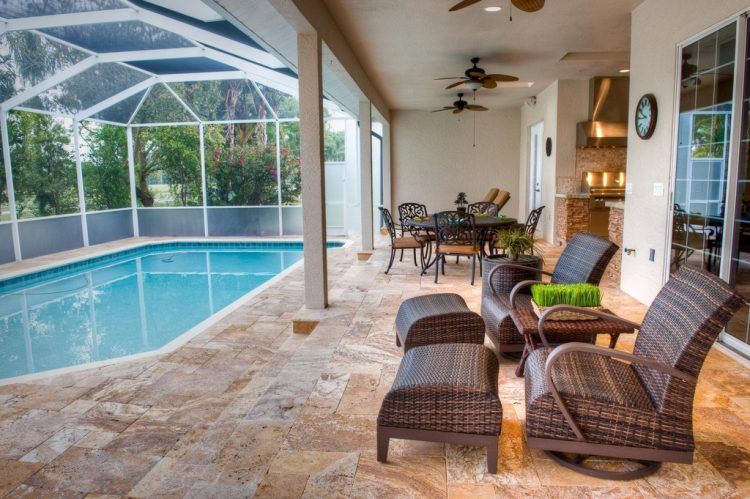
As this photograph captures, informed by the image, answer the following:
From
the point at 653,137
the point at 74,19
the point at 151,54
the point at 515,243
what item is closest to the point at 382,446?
the point at 515,243

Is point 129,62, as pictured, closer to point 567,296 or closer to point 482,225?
point 482,225

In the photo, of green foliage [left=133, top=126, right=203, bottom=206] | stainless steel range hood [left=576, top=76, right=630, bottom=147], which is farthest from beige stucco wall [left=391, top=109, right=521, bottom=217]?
green foliage [left=133, top=126, right=203, bottom=206]

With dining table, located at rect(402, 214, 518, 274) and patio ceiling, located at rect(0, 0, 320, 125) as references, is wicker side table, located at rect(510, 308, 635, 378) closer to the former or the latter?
dining table, located at rect(402, 214, 518, 274)

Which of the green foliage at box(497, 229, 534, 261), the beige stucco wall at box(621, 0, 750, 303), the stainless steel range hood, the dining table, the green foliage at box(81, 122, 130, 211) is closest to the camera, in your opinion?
the green foliage at box(497, 229, 534, 261)

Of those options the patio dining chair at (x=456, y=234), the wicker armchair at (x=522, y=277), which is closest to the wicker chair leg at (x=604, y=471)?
the wicker armchair at (x=522, y=277)

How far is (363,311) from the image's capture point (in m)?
4.73

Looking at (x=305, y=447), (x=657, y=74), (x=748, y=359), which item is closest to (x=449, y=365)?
(x=305, y=447)

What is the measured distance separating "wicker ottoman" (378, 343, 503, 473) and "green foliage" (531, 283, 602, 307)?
34.5 inches

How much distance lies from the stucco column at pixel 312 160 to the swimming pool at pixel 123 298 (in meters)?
1.57

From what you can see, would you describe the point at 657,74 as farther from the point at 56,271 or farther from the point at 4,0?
the point at 56,271

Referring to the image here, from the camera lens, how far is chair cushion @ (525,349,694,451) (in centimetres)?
199

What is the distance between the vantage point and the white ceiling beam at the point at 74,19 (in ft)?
21.7

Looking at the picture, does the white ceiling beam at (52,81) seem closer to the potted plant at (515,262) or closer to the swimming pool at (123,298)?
the swimming pool at (123,298)

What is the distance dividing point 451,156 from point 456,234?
646cm
